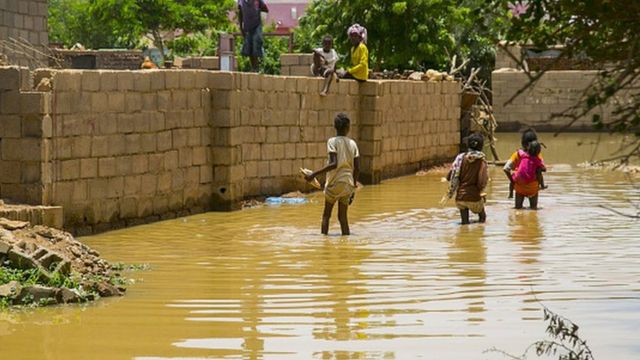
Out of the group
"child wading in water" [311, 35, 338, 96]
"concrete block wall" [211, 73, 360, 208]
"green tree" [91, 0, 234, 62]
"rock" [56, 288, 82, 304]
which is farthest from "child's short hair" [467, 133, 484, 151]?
"green tree" [91, 0, 234, 62]

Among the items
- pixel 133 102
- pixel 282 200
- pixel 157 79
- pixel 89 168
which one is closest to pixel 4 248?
pixel 89 168

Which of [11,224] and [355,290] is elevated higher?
[11,224]

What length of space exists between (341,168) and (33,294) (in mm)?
5172

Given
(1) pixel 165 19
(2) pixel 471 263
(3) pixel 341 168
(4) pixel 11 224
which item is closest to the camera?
(4) pixel 11 224

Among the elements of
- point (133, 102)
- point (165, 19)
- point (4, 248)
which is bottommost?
point (4, 248)

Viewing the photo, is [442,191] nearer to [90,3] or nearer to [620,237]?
[620,237]

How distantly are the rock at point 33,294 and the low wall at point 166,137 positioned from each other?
4.06 metres

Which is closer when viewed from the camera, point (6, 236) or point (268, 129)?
point (6, 236)

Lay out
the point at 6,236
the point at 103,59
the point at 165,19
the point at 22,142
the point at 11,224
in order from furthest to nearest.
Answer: the point at 165,19 → the point at 103,59 → the point at 22,142 → the point at 11,224 → the point at 6,236

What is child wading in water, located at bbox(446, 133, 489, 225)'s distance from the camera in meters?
16.3

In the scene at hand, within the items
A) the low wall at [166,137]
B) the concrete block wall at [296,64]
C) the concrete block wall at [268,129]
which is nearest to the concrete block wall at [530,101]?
the concrete block wall at [296,64]

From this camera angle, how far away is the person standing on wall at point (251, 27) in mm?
23172

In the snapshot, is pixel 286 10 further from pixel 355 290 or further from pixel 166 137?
pixel 355 290

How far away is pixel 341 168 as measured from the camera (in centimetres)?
1493
